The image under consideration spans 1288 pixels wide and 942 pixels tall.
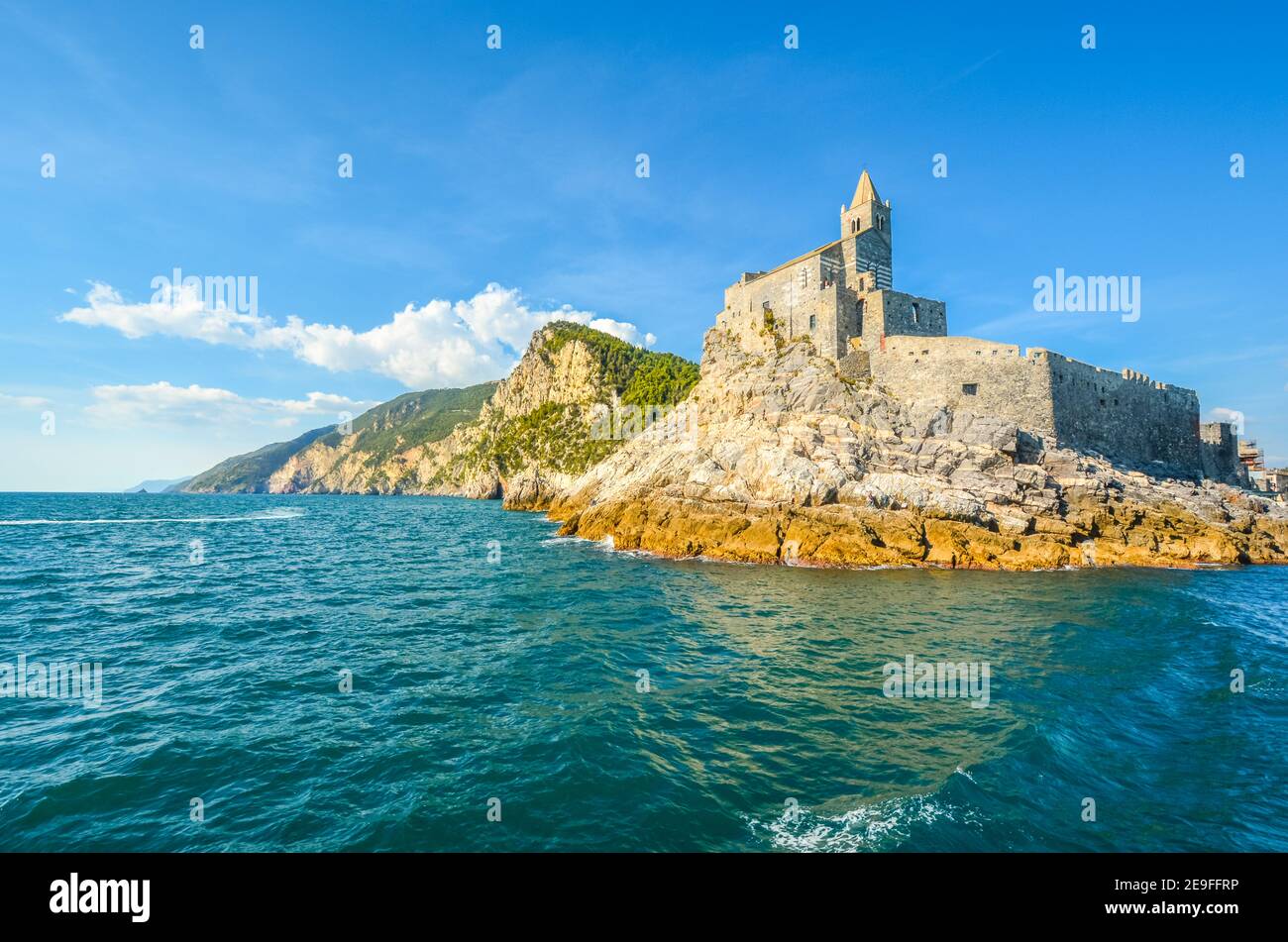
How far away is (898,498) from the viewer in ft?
115

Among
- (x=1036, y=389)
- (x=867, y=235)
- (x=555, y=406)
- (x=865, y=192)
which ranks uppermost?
(x=865, y=192)

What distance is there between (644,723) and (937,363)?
40860 mm

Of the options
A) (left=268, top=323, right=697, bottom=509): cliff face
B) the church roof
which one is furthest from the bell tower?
(left=268, top=323, right=697, bottom=509): cliff face

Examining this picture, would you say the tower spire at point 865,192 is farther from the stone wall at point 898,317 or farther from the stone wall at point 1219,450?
the stone wall at point 1219,450

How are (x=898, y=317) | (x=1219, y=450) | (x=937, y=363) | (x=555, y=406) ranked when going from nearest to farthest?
1. (x=937, y=363)
2. (x=898, y=317)
3. (x=1219, y=450)
4. (x=555, y=406)

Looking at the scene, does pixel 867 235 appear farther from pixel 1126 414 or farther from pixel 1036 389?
pixel 1126 414

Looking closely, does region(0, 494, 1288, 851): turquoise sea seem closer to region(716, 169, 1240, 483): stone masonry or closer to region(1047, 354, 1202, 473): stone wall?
region(716, 169, 1240, 483): stone masonry

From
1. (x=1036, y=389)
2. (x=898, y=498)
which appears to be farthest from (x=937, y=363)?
(x=898, y=498)

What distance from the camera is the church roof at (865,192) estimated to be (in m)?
48.3

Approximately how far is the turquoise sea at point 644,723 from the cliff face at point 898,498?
25.6ft

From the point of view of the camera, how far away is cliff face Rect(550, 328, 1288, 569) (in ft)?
107

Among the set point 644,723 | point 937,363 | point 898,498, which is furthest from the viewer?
point 937,363

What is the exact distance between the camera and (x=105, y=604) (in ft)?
74.5
